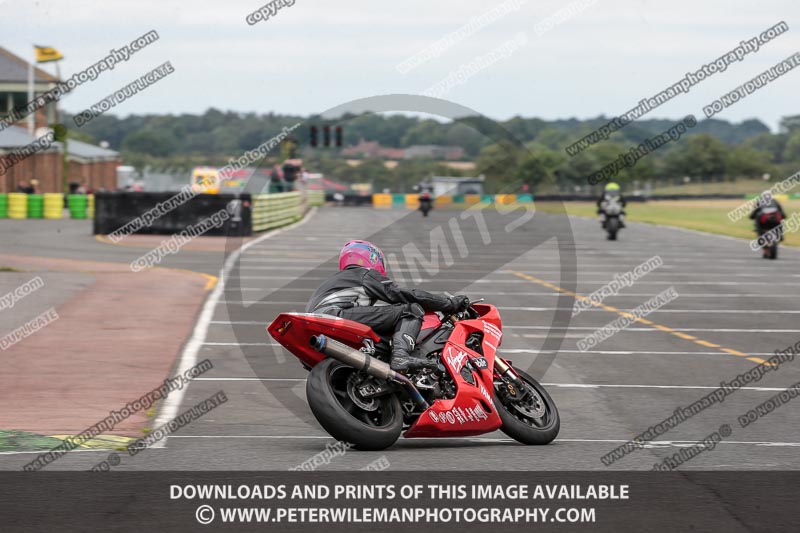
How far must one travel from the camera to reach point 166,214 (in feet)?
134

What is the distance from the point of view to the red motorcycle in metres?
8.09

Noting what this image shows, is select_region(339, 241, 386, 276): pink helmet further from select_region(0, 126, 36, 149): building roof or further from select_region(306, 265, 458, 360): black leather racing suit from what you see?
select_region(0, 126, 36, 149): building roof

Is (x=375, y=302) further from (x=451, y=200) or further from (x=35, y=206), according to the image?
(x=451, y=200)

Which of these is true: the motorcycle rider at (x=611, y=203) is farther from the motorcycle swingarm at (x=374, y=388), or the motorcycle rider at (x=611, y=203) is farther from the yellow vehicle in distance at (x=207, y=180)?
the yellow vehicle in distance at (x=207, y=180)

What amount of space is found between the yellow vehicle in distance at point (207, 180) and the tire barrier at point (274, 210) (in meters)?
14.2

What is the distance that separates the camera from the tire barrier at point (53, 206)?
5608 centimetres

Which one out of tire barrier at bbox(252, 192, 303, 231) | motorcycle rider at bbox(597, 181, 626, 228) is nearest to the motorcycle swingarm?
motorcycle rider at bbox(597, 181, 626, 228)

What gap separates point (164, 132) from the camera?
18550 cm

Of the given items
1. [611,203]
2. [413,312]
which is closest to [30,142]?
[611,203]

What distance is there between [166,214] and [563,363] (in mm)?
29002
